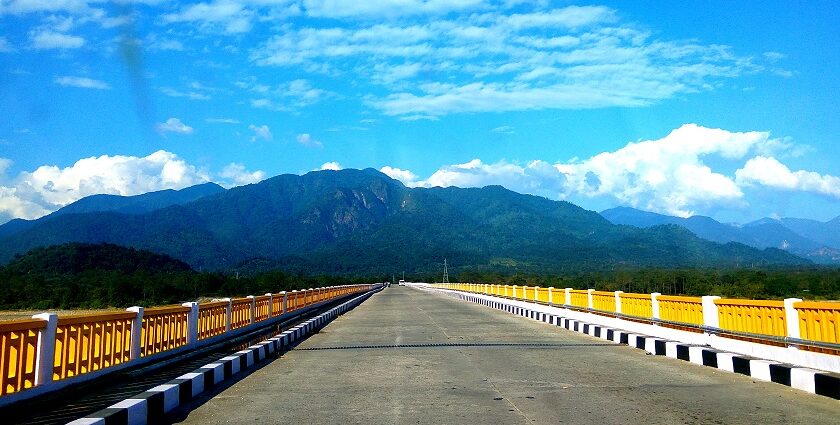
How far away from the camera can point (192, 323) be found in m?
11.7

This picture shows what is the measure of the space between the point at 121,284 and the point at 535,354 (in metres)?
57.0

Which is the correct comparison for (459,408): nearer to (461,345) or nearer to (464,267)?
(461,345)

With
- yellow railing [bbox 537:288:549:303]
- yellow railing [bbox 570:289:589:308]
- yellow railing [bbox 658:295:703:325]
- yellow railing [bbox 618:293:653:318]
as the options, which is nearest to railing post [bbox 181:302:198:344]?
yellow railing [bbox 658:295:703:325]

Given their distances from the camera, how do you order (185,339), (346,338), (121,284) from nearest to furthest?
(185,339) < (346,338) < (121,284)

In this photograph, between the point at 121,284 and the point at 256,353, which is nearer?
the point at 256,353

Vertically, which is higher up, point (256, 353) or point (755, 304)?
point (755, 304)

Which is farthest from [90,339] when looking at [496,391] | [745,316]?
[745,316]

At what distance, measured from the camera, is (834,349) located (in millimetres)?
8367

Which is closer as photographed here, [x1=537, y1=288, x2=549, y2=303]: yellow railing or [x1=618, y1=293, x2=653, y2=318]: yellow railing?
[x1=618, y1=293, x2=653, y2=318]: yellow railing

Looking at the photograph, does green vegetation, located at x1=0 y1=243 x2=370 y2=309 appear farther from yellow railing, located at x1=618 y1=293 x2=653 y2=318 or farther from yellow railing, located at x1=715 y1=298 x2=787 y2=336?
yellow railing, located at x1=715 y1=298 x2=787 y2=336

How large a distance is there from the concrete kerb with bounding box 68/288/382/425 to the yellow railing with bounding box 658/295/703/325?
796 cm

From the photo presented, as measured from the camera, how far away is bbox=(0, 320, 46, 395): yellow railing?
20.3ft

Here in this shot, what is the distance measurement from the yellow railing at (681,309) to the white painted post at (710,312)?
240mm

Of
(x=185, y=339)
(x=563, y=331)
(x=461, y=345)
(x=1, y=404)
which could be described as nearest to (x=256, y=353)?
(x=185, y=339)
